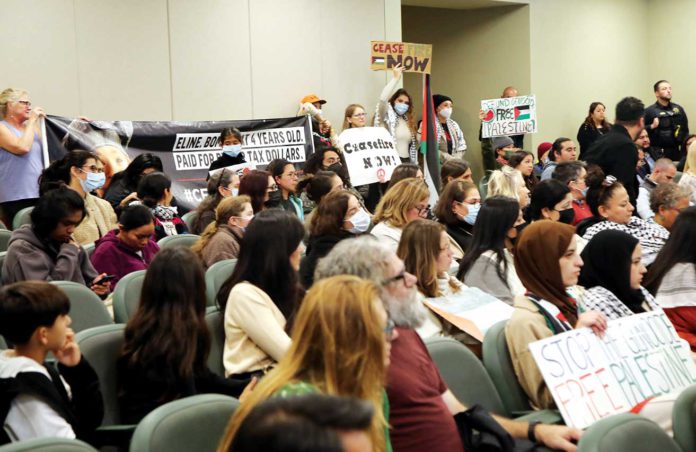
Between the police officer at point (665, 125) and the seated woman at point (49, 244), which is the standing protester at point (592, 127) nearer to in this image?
the police officer at point (665, 125)

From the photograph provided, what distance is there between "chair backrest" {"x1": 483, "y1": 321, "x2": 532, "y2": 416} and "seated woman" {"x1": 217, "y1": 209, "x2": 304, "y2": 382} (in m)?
0.77

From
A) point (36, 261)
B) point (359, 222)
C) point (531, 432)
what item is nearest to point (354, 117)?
point (359, 222)

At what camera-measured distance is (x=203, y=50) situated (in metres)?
9.62

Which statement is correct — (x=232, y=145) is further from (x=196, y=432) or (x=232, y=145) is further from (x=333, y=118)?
(x=196, y=432)

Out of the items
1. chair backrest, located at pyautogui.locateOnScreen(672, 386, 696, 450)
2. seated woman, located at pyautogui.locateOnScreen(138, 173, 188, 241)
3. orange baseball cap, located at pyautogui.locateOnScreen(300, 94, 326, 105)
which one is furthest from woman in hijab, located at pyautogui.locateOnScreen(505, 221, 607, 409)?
orange baseball cap, located at pyautogui.locateOnScreen(300, 94, 326, 105)

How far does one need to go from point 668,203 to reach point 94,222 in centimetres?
372

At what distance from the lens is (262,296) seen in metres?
3.46

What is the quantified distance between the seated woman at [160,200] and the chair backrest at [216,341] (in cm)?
259

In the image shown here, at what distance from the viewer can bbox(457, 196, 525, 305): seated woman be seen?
4.56 m

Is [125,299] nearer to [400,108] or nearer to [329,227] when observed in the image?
[329,227]

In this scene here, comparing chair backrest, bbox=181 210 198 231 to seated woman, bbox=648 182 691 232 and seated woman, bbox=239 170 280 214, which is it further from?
seated woman, bbox=648 182 691 232

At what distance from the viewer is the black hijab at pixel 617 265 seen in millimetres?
3988

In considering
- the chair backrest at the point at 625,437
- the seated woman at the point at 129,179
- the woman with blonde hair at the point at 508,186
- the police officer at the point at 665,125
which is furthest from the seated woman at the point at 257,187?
the police officer at the point at 665,125

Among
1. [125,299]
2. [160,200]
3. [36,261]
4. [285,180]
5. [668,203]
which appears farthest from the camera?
[285,180]
